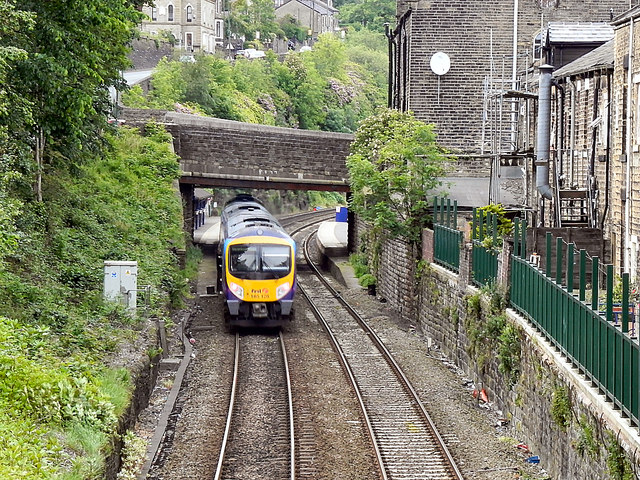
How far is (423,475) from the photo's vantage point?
1459 centimetres

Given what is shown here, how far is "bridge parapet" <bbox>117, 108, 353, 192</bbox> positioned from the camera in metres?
38.1

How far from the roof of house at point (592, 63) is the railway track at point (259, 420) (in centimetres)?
936

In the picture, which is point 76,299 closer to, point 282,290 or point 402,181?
point 282,290

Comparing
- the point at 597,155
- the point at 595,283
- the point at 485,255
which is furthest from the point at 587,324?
the point at 597,155

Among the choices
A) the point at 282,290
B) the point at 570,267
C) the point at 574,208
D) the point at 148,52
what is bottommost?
the point at 282,290

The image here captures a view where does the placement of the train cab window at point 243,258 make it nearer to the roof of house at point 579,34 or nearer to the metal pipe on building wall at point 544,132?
the metal pipe on building wall at point 544,132

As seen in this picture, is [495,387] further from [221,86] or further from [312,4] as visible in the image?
[312,4]

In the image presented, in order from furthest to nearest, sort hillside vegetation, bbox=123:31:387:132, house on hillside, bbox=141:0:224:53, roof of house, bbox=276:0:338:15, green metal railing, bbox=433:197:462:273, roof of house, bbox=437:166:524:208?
roof of house, bbox=276:0:338:15, house on hillside, bbox=141:0:224:53, hillside vegetation, bbox=123:31:387:132, roof of house, bbox=437:166:524:208, green metal railing, bbox=433:197:462:273

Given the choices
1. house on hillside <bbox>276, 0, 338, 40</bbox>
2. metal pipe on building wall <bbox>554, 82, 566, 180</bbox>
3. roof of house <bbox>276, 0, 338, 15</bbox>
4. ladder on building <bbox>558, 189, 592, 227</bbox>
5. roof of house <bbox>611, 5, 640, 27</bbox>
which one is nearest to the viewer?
roof of house <bbox>611, 5, 640, 27</bbox>

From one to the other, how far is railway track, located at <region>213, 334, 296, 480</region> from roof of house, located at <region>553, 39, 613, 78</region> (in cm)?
936

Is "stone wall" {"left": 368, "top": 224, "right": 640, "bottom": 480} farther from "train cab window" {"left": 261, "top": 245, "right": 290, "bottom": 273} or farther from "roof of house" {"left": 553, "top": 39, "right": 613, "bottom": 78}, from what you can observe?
"roof of house" {"left": 553, "top": 39, "right": 613, "bottom": 78}

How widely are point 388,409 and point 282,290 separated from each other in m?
7.99

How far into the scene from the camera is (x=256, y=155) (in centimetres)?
3828

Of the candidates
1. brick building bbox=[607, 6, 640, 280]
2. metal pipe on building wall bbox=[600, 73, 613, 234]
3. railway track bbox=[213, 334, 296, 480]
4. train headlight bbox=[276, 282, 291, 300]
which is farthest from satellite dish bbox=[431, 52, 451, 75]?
railway track bbox=[213, 334, 296, 480]
